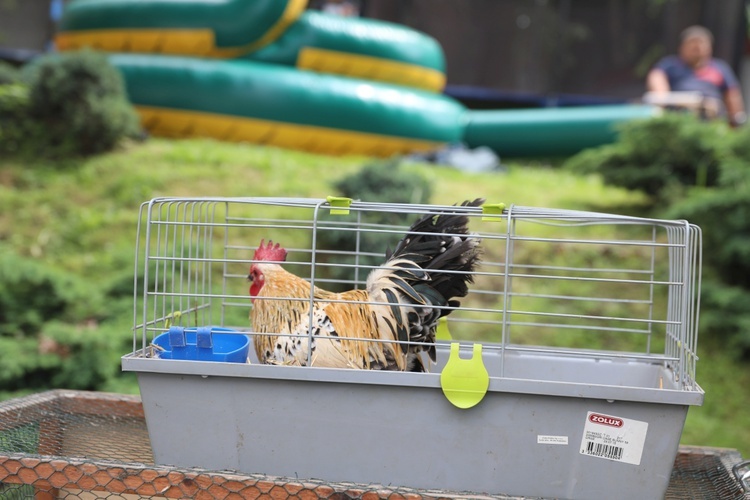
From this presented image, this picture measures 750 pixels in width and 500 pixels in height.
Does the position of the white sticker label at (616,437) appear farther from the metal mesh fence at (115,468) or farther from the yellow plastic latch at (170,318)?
the yellow plastic latch at (170,318)

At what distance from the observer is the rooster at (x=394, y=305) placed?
1.94 m

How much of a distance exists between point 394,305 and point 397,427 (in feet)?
1.36

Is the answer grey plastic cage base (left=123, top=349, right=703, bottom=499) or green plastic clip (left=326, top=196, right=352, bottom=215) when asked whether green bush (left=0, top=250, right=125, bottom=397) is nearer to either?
grey plastic cage base (left=123, top=349, right=703, bottom=499)

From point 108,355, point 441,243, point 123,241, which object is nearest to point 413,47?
point 123,241

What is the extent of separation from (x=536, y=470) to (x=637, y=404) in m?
0.25

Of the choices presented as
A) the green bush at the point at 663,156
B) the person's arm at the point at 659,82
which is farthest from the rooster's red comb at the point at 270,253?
the person's arm at the point at 659,82

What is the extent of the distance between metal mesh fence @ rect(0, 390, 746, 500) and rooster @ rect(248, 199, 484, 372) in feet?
1.37

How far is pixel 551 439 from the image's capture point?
159 centimetres

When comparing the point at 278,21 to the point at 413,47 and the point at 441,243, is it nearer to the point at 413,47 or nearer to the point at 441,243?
the point at 413,47

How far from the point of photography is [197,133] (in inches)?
253

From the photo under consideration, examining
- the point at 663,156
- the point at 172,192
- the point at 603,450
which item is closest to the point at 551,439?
the point at 603,450

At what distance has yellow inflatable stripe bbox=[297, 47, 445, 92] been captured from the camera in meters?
6.70

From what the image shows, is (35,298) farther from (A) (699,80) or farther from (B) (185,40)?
(A) (699,80)

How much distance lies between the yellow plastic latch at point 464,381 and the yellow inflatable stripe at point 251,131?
5110 millimetres
